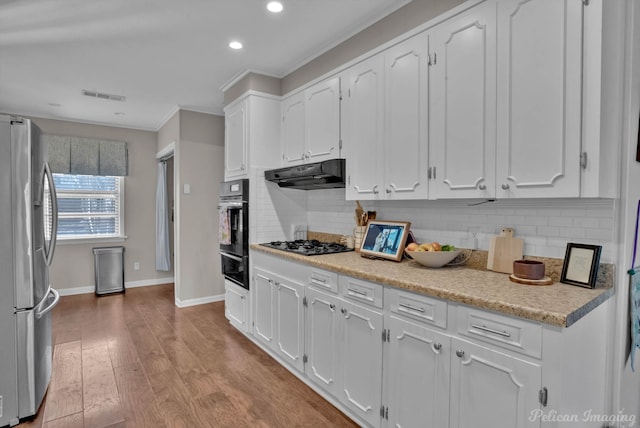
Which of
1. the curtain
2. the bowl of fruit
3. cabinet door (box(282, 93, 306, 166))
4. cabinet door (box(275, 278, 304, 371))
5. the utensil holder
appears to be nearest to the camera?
the bowl of fruit

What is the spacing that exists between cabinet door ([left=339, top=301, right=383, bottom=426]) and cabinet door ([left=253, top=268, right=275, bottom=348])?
3.08 ft

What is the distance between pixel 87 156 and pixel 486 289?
559cm

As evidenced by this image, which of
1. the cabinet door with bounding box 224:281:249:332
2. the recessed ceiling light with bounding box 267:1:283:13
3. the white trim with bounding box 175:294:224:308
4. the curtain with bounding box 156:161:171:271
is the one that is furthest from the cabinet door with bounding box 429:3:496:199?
the curtain with bounding box 156:161:171:271

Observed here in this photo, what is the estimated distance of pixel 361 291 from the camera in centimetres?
200

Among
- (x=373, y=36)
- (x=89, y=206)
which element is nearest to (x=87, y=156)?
(x=89, y=206)

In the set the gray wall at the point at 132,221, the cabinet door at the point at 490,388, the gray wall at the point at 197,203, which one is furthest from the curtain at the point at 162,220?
the cabinet door at the point at 490,388

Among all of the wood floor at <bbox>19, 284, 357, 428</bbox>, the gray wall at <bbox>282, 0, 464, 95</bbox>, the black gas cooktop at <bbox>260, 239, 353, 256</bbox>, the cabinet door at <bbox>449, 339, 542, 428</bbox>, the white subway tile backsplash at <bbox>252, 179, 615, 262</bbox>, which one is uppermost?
the gray wall at <bbox>282, 0, 464, 95</bbox>

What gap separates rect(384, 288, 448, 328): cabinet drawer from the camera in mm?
1575

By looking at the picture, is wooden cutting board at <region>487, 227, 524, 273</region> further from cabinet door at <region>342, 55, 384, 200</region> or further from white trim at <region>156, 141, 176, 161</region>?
white trim at <region>156, 141, 176, 161</region>

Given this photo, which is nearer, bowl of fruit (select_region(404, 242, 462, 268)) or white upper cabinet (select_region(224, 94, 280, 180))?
bowl of fruit (select_region(404, 242, 462, 268))

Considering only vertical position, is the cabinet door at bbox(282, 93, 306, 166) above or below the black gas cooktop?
above

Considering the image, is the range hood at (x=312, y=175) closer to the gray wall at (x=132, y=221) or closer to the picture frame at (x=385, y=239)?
the picture frame at (x=385, y=239)

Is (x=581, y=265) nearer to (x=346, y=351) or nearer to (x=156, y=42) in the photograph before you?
(x=346, y=351)

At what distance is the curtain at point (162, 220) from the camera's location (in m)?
5.49
